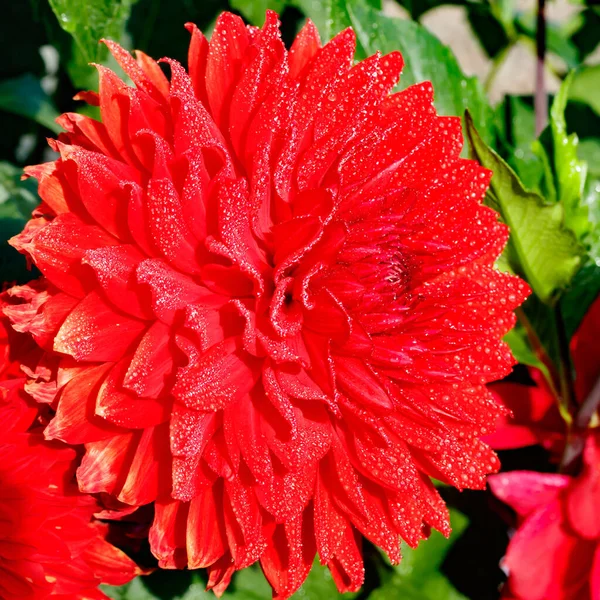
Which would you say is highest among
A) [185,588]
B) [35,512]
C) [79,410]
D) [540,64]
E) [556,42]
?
[556,42]

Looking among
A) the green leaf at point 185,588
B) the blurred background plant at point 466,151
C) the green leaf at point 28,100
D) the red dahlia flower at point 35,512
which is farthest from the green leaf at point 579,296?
the green leaf at point 28,100

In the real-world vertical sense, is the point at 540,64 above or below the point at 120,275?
above

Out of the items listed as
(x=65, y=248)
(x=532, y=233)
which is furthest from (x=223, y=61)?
(x=532, y=233)

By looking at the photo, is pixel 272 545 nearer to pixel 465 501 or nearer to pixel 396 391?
pixel 396 391

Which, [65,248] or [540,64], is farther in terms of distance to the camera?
[540,64]

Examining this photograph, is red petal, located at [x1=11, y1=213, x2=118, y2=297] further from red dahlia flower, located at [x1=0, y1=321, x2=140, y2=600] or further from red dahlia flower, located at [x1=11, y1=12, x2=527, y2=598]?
red dahlia flower, located at [x1=0, y1=321, x2=140, y2=600]

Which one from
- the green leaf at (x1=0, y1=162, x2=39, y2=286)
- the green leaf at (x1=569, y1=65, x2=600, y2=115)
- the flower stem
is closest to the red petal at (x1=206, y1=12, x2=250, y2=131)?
the green leaf at (x1=0, y1=162, x2=39, y2=286)

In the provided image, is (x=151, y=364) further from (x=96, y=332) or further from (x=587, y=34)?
(x=587, y=34)
